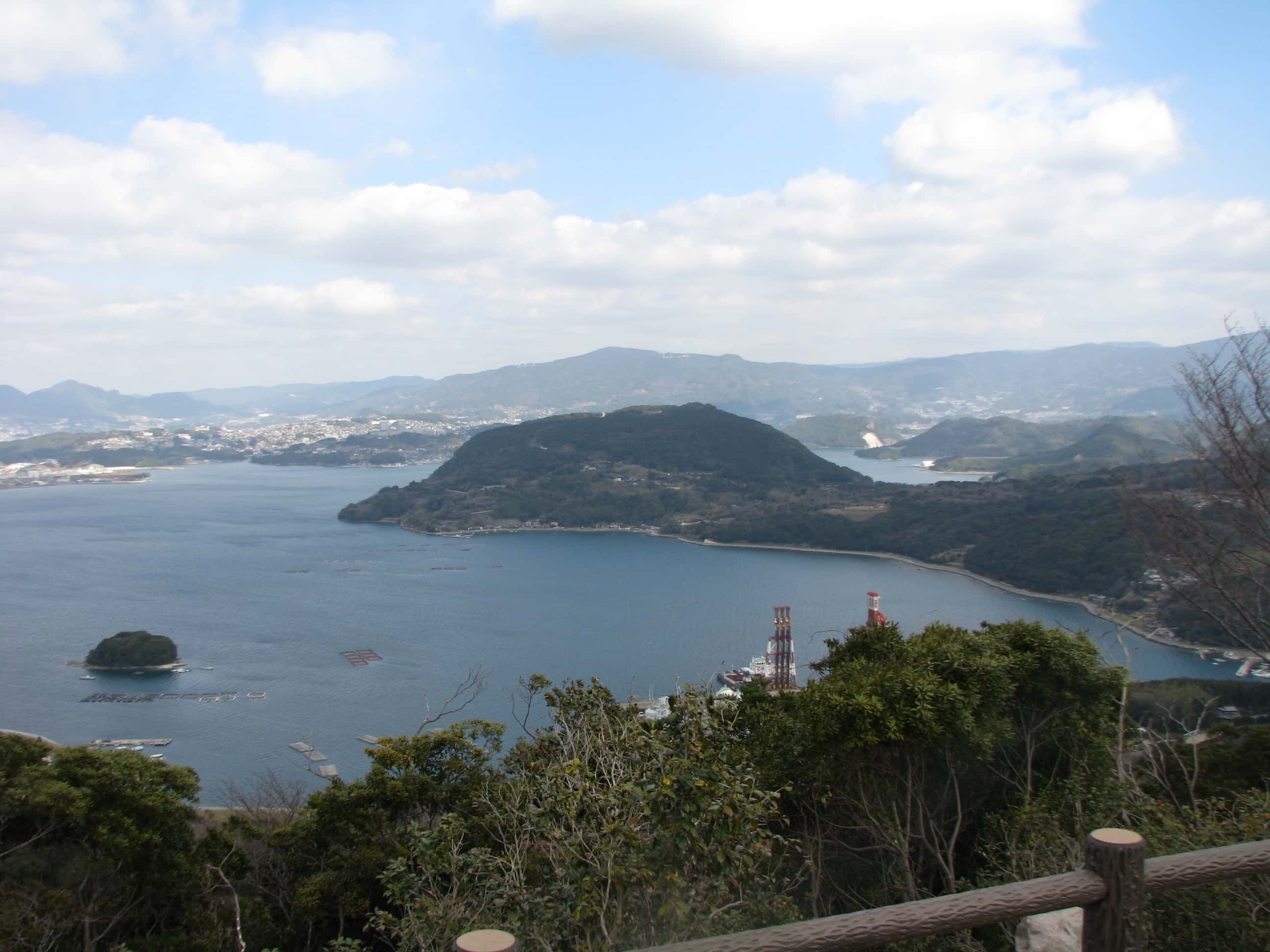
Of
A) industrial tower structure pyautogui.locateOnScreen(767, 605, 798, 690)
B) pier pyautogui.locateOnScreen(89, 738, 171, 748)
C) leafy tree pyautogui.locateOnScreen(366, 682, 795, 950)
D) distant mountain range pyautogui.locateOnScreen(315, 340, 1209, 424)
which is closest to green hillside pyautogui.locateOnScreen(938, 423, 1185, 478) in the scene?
industrial tower structure pyautogui.locateOnScreen(767, 605, 798, 690)

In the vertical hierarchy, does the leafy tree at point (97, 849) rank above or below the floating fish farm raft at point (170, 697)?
above

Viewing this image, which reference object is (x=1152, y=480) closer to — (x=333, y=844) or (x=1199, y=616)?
(x=333, y=844)

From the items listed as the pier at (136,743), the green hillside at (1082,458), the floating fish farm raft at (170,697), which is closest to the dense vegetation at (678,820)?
the pier at (136,743)

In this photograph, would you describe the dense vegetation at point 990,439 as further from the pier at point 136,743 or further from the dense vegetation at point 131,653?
the pier at point 136,743

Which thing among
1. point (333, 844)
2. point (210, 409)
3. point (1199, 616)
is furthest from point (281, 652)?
point (210, 409)

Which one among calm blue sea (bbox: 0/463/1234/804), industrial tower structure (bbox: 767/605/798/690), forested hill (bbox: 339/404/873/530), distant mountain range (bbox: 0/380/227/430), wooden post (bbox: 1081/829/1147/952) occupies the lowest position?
calm blue sea (bbox: 0/463/1234/804)

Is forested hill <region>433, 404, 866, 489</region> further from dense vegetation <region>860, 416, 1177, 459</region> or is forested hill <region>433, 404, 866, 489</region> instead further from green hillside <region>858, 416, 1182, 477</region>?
dense vegetation <region>860, 416, 1177, 459</region>
